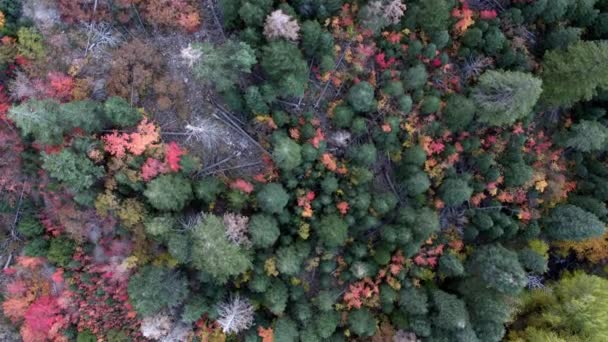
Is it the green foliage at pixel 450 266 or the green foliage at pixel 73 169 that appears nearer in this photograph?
the green foliage at pixel 73 169

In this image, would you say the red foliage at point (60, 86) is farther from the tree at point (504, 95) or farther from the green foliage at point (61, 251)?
the tree at point (504, 95)

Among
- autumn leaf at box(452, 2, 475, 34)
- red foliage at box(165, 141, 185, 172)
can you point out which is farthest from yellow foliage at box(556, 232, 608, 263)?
red foliage at box(165, 141, 185, 172)

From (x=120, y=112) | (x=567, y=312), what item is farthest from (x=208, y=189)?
(x=567, y=312)

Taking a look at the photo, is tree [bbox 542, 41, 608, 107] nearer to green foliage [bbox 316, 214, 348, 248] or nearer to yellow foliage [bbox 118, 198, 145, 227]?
green foliage [bbox 316, 214, 348, 248]

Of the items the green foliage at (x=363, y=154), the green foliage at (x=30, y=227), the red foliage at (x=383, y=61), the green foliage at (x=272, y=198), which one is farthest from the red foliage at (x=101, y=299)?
the red foliage at (x=383, y=61)

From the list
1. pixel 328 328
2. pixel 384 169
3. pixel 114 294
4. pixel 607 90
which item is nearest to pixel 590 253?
pixel 607 90

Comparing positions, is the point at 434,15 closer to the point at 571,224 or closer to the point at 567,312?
the point at 571,224
